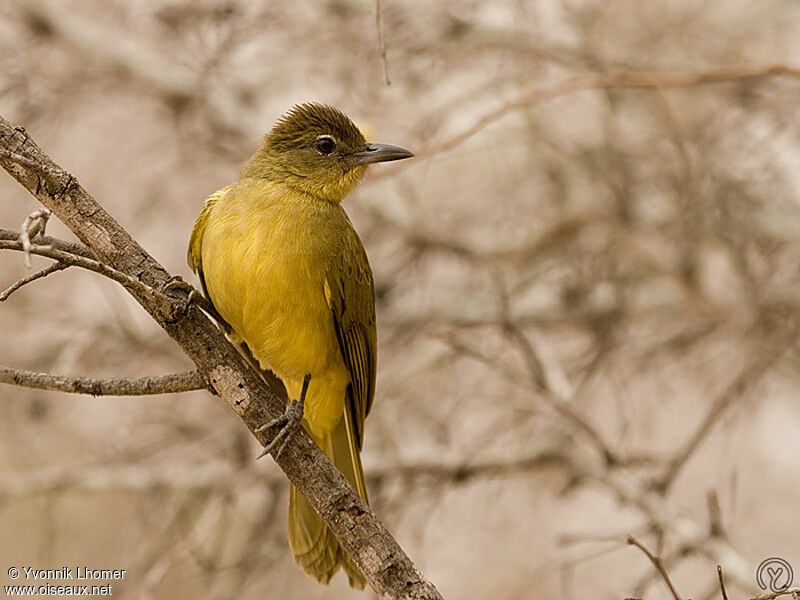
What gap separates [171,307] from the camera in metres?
2.66

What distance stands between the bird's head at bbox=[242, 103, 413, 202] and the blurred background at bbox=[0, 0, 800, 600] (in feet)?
2.88

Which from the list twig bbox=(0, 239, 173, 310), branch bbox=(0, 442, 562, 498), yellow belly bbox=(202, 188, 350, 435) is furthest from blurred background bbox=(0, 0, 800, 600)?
twig bbox=(0, 239, 173, 310)

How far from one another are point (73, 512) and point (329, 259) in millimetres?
Result: 4300

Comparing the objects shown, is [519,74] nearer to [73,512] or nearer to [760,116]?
[760,116]

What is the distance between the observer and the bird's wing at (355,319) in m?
3.58

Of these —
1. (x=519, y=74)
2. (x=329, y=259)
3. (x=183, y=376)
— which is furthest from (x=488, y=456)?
(x=183, y=376)

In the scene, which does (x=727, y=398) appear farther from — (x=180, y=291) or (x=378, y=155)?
(x=180, y=291)

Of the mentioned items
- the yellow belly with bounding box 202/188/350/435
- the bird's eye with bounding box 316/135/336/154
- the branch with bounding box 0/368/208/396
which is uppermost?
the bird's eye with bounding box 316/135/336/154

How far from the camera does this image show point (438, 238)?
5383 mm

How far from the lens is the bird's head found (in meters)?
3.81

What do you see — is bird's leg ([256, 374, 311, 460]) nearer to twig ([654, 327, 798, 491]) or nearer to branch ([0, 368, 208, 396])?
branch ([0, 368, 208, 396])

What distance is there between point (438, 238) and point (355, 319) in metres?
1.81

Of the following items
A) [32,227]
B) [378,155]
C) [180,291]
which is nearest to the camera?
[32,227]

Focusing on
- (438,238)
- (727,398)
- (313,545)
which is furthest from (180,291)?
(438,238)
